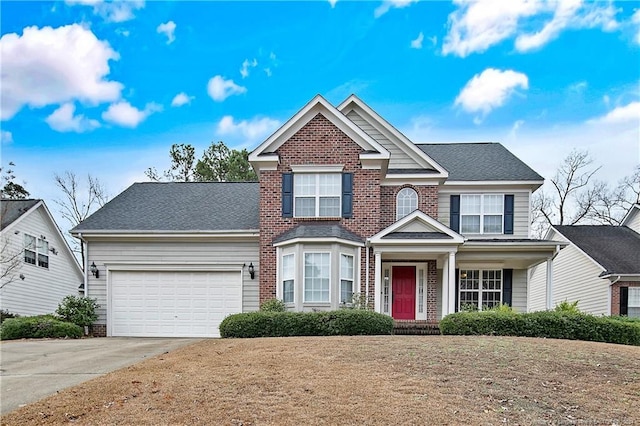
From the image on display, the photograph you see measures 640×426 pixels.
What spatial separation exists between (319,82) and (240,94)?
400 centimetres

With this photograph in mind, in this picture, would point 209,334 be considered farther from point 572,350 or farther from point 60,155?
point 60,155

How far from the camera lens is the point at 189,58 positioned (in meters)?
18.0

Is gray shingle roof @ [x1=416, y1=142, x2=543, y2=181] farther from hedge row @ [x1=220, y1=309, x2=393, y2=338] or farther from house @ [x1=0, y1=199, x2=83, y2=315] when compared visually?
house @ [x1=0, y1=199, x2=83, y2=315]

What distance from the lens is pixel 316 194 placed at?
1695 centimetres

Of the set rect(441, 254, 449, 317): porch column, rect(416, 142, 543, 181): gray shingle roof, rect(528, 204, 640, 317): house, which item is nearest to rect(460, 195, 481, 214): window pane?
rect(416, 142, 543, 181): gray shingle roof

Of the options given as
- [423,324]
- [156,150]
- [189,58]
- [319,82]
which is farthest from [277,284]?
[156,150]

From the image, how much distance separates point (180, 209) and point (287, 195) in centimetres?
456

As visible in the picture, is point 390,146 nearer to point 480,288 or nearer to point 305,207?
point 305,207

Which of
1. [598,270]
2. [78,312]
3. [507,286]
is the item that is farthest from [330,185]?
[598,270]

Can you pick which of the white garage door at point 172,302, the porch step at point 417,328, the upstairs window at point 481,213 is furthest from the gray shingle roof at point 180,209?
the upstairs window at point 481,213

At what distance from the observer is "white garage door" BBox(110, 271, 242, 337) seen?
1741 centimetres

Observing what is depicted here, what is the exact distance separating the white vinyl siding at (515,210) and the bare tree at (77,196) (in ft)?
82.9

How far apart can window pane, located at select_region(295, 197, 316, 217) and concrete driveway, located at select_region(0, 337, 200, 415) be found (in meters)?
6.09

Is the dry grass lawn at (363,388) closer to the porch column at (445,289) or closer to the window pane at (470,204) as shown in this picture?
the porch column at (445,289)
